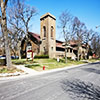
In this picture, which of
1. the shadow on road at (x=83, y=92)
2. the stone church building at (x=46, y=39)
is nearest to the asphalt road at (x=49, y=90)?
the shadow on road at (x=83, y=92)

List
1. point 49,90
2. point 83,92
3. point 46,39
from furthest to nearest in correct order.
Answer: point 46,39, point 49,90, point 83,92

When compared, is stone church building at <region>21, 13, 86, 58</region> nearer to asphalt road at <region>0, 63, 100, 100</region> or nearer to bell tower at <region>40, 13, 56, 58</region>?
bell tower at <region>40, 13, 56, 58</region>

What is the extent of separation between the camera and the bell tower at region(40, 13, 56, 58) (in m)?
24.7

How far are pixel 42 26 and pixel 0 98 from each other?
81.1 feet

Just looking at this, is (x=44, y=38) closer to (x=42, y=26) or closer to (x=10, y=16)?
(x=42, y=26)

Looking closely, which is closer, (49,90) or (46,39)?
(49,90)

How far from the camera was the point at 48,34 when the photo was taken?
81.4ft

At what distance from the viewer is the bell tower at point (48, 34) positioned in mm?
24734

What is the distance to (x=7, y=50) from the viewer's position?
10281 mm

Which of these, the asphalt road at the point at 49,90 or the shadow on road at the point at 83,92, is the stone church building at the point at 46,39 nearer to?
the asphalt road at the point at 49,90

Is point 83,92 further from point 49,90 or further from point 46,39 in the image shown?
point 46,39

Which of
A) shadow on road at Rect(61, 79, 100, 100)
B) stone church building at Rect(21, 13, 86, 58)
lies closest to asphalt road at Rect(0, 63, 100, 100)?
shadow on road at Rect(61, 79, 100, 100)

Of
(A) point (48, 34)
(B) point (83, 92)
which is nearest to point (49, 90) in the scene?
(B) point (83, 92)

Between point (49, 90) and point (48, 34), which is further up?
point (48, 34)
